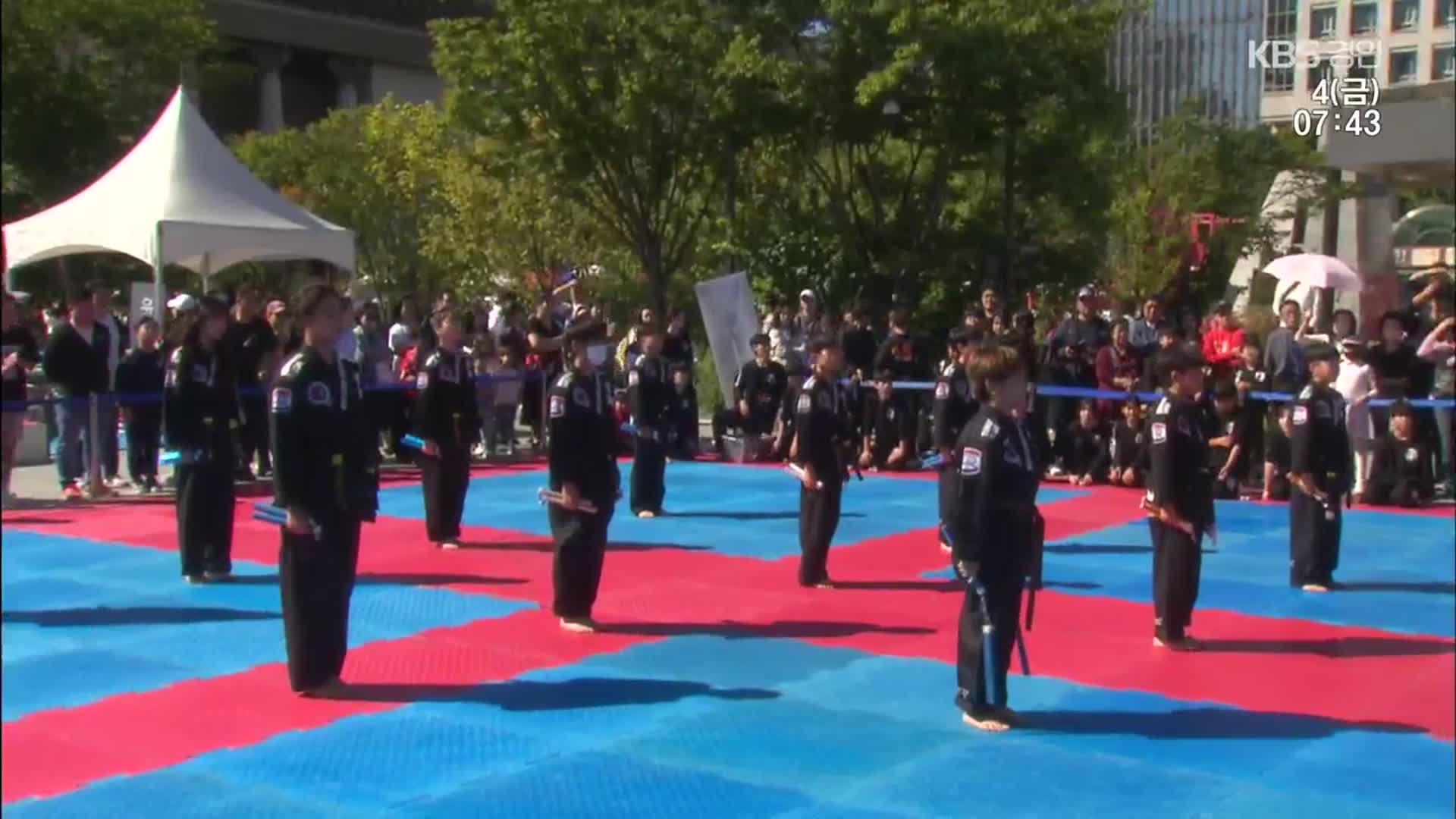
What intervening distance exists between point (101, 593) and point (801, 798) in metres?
5.82

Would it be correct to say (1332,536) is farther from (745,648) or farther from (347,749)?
(347,749)

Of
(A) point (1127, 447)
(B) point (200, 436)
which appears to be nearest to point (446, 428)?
(B) point (200, 436)

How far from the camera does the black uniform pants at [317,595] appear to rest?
7.12 m

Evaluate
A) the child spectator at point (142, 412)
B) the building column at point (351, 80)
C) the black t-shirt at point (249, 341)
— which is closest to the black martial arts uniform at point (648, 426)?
the black t-shirt at point (249, 341)

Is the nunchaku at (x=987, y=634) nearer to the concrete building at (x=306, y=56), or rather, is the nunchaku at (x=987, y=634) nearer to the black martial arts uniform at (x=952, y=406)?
the concrete building at (x=306, y=56)

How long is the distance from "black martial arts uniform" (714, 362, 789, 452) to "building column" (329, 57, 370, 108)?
13919 mm

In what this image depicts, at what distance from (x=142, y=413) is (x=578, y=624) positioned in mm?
6910

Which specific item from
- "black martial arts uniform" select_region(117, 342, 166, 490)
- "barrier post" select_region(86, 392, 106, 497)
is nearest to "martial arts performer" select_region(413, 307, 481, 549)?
"barrier post" select_region(86, 392, 106, 497)

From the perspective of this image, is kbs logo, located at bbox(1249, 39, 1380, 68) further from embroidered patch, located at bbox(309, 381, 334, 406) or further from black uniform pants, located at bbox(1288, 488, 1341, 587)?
black uniform pants, located at bbox(1288, 488, 1341, 587)

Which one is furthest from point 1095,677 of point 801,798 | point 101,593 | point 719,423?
point 719,423

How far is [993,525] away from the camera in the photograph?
6.69 m

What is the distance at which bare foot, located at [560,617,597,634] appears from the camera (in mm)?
8930

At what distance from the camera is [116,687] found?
7.53m

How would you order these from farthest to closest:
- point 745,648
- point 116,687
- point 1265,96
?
point 745,648 < point 116,687 < point 1265,96
